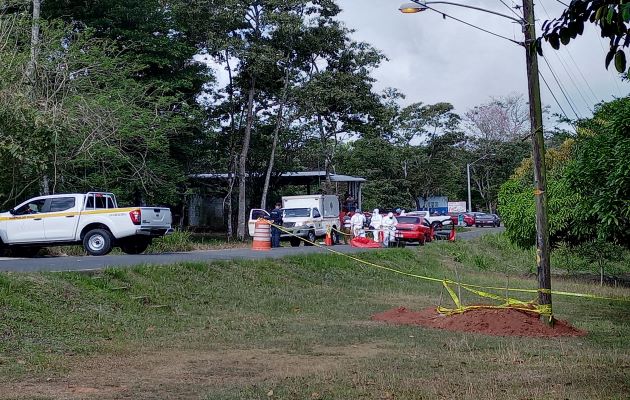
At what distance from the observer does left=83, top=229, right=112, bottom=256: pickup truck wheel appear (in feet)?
70.3

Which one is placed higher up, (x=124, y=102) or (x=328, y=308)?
(x=124, y=102)

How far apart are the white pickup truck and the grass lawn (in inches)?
154

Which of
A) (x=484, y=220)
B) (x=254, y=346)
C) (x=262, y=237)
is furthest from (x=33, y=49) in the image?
(x=484, y=220)

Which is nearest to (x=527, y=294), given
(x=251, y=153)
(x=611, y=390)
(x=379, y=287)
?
(x=379, y=287)

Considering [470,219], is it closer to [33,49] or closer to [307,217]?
[307,217]

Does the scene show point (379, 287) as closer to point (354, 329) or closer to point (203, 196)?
point (354, 329)

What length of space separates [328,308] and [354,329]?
3287mm

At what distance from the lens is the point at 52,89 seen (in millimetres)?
25359

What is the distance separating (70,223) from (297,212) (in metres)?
15.9

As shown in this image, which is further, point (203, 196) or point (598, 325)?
point (203, 196)

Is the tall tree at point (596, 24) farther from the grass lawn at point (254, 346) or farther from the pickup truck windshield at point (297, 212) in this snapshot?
the pickup truck windshield at point (297, 212)

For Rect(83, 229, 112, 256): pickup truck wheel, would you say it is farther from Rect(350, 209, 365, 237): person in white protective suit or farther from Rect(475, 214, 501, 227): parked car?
Rect(475, 214, 501, 227): parked car

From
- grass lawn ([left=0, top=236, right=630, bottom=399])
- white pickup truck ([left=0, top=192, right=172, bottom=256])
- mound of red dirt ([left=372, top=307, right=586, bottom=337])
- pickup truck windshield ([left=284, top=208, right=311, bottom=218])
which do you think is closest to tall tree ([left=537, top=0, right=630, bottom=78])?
grass lawn ([left=0, top=236, right=630, bottom=399])

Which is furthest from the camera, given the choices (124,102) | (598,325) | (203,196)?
(203,196)
